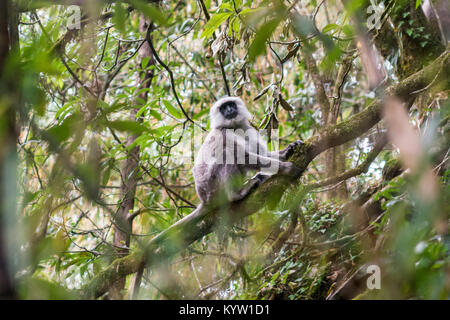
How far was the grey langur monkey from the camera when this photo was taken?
13.8ft

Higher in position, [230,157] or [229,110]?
[229,110]

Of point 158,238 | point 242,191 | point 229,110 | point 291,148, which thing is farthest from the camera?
point 229,110

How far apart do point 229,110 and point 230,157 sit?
2.21 feet

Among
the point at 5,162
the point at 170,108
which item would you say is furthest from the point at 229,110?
the point at 5,162

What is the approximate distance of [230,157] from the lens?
4.70 metres

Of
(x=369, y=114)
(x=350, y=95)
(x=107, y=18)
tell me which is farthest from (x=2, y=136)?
(x=350, y=95)

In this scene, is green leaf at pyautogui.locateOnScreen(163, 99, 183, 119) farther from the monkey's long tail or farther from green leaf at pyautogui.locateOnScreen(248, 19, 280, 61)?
green leaf at pyautogui.locateOnScreen(248, 19, 280, 61)

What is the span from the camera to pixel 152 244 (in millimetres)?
Result: 3383

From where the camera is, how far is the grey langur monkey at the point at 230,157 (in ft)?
13.8

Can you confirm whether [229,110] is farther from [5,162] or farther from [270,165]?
[5,162]

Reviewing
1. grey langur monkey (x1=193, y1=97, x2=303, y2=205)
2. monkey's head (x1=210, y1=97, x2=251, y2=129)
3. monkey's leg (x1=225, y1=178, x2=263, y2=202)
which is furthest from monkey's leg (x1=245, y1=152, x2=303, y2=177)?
monkey's head (x1=210, y1=97, x2=251, y2=129)
